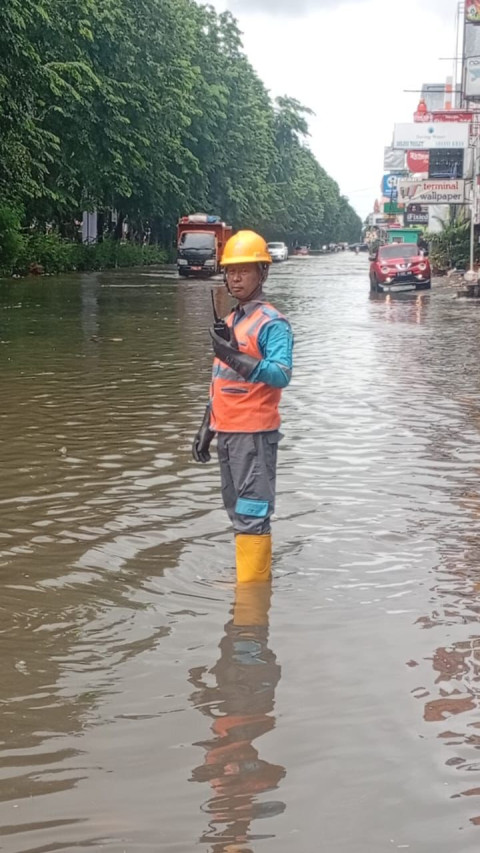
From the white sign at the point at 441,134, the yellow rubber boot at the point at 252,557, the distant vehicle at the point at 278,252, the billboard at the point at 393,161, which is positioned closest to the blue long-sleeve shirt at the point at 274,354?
the yellow rubber boot at the point at 252,557

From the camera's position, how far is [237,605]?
5254 millimetres

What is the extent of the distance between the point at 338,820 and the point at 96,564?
9.41 ft

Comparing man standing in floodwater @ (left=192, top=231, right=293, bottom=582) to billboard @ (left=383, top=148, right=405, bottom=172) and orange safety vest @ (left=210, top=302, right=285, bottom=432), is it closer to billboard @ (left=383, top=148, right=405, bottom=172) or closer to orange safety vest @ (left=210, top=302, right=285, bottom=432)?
orange safety vest @ (left=210, top=302, right=285, bottom=432)

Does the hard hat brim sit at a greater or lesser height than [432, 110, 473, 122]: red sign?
lesser

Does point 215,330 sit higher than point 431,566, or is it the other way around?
point 215,330

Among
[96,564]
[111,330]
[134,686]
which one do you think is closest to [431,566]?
[96,564]

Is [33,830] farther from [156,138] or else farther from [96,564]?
[156,138]

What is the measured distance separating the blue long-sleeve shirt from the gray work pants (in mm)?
309

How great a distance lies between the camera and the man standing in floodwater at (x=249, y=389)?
5.03 m

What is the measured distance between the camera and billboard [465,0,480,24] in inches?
1905

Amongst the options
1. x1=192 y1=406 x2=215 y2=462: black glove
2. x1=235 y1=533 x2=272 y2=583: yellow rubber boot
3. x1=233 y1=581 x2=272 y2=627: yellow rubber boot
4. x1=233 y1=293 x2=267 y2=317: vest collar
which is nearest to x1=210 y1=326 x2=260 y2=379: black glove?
x1=233 y1=293 x2=267 y2=317: vest collar

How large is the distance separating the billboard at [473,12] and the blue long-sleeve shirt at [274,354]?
47.3 meters

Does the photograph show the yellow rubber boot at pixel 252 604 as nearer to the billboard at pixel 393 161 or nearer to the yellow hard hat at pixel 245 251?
the yellow hard hat at pixel 245 251

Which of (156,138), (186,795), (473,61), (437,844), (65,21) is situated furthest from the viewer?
(156,138)
